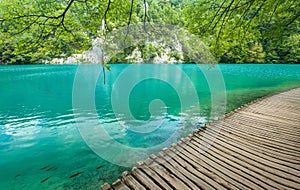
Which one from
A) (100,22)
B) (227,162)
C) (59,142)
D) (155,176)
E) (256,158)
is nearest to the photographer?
(155,176)

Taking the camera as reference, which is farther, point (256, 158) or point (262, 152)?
point (262, 152)

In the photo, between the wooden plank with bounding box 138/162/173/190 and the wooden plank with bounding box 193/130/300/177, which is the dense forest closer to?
the wooden plank with bounding box 138/162/173/190

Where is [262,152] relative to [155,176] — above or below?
above

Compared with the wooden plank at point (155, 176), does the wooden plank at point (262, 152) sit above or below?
above

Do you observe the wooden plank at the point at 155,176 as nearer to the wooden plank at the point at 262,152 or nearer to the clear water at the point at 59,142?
the clear water at the point at 59,142

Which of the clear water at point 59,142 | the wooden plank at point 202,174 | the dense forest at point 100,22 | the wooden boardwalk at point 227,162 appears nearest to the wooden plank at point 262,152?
the wooden boardwalk at point 227,162

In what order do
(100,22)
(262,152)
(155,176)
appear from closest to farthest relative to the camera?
1. (155,176)
2. (262,152)
3. (100,22)

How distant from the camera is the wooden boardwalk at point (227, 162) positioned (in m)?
3.29

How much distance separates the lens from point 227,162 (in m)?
3.98

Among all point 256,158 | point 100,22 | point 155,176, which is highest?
point 100,22

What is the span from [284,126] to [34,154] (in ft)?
34.1

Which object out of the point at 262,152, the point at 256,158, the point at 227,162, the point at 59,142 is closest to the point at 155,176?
the point at 227,162

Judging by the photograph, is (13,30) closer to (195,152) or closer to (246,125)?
(195,152)

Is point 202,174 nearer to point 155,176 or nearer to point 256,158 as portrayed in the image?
point 155,176
